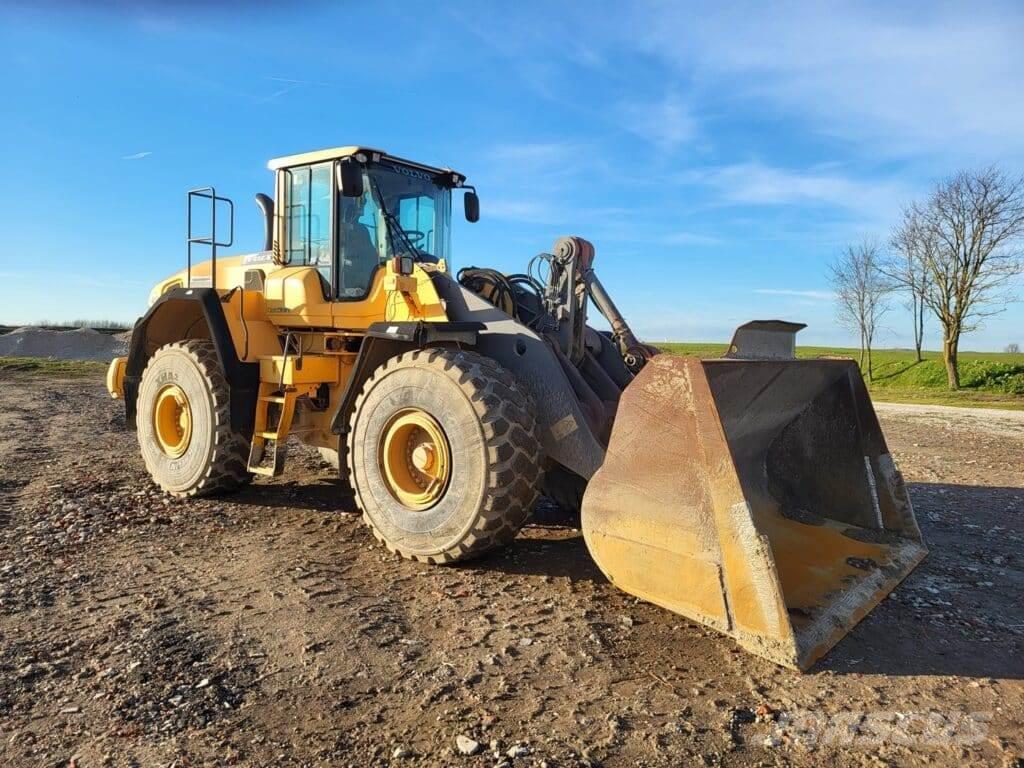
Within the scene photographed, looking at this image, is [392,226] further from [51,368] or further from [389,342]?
[51,368]

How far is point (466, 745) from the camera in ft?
8.84

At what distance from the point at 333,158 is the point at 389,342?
164cm

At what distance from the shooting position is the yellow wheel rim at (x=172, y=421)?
654 centimetres

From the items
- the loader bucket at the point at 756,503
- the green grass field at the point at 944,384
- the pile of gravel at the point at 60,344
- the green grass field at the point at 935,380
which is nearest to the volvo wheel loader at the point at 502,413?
the loader bucket at the point at 756,503

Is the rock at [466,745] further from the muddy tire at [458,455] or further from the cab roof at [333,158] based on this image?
the cab roof at [333,158]

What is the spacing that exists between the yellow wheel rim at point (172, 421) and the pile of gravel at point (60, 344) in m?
31.4

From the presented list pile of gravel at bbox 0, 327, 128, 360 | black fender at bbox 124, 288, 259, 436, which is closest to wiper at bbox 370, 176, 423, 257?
black fender at bbox 124, 288, 259, 436

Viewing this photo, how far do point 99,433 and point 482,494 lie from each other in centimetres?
838

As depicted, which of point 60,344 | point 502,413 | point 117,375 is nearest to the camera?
point 502,413

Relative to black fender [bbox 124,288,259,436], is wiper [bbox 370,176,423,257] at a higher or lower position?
higher

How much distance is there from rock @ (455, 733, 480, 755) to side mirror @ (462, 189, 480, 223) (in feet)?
15.9

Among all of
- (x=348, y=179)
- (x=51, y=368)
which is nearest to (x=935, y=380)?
(x=348, y=179)

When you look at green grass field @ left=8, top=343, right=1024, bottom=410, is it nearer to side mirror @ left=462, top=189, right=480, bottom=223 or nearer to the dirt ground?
side mirror @ left=462, top=189, right=480, bottom=223

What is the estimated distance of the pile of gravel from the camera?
3528 cm
